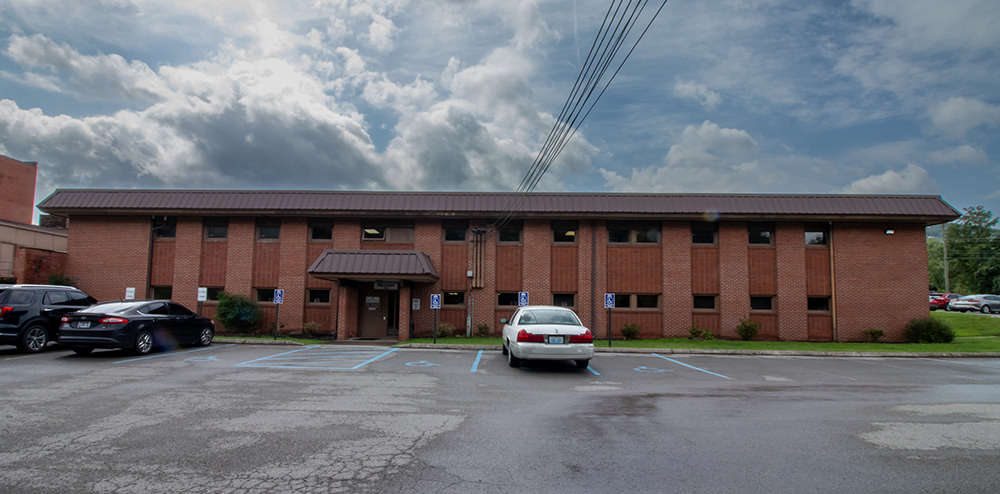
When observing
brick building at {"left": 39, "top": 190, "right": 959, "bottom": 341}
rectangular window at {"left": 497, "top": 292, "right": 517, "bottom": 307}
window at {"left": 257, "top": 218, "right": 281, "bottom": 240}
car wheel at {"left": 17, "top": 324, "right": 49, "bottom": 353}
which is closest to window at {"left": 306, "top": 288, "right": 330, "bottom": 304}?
brick building at {"left": 39, "top": 190, "right": 959, "bottom": 341}

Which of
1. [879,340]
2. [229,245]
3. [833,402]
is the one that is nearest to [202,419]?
[833,402]

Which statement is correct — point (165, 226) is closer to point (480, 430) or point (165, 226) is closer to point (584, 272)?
point (584, 272)

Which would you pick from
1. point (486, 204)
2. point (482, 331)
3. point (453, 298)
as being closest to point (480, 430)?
point (482, 331)

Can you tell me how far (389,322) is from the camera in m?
23.5

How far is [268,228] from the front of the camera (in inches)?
940

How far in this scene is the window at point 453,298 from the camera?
2334 cm

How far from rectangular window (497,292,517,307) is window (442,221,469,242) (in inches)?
119

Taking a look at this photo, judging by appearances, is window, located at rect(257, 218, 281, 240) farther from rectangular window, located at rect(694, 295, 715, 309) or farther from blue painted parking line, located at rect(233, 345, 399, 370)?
rectangular window, located at rect(694, 295, 715, 309)

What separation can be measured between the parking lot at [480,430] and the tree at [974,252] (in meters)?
68.0

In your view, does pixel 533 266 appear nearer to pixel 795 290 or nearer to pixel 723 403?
pixel 795 290

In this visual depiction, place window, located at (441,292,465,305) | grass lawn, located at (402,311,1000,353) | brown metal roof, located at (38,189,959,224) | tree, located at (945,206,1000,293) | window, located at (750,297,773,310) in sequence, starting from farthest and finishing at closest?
tree, located at (945,206,1000,293), window, located at (441,292,465,305), window, located at (750,297,773,310), brown metal roof, located at (38,189,959,224), grass lawn, located at (402,311,1000,353)

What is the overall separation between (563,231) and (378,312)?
898 centimetres

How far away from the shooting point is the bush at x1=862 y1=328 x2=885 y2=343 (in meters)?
22.2

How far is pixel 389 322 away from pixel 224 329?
6.99 meters
